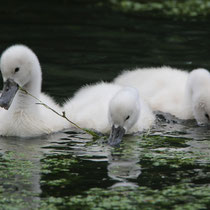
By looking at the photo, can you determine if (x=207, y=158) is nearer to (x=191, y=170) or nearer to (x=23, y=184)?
(x=191, y=170)

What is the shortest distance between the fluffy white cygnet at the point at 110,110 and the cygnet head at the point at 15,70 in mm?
919

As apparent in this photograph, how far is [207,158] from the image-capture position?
8.25m

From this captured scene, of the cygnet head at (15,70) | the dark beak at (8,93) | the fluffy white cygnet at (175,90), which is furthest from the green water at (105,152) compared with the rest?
the cygnet head at (15,70)

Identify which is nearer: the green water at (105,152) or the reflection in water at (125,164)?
the green water at (105,152)

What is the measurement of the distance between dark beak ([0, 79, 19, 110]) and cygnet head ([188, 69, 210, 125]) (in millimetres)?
2590

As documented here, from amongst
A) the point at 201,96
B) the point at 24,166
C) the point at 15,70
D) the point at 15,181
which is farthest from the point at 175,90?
the point at 15,181

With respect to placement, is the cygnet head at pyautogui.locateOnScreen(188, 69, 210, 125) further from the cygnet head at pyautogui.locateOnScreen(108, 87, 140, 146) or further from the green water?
the cygnet head at pyautogui.locateOnScreen(108, 87, 140, 146)

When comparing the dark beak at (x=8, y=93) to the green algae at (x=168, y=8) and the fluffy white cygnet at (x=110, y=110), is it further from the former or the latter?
the green algae at (x=168, y=8)

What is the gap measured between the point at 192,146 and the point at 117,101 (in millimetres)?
1094

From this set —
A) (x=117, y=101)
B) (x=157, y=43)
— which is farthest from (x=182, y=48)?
(x=117, y=101)

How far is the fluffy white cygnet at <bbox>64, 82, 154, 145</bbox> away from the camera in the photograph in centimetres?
868

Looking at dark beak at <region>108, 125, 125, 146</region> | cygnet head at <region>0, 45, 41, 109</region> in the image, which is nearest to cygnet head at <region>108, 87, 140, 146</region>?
dark beak at <region>108, 125, 125, 146</region>

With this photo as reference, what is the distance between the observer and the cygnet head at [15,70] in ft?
28.7

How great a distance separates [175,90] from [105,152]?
266 centimetres
